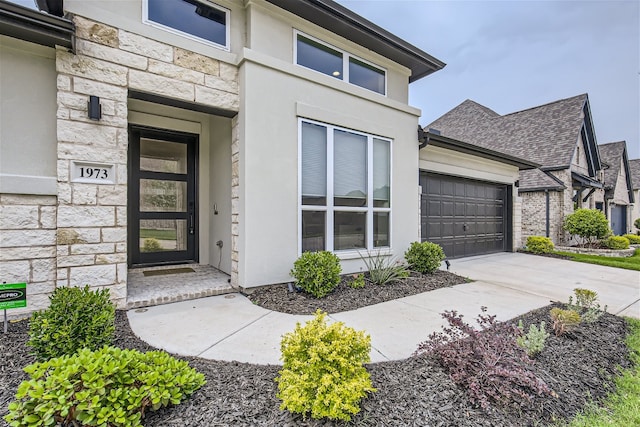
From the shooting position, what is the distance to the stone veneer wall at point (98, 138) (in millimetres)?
3451

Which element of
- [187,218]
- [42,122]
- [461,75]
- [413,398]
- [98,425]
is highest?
[461,75]

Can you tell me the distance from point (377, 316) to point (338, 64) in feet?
15.5

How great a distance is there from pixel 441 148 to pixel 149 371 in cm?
804

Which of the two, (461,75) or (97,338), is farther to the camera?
(461,75)

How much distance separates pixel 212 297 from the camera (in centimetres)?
439

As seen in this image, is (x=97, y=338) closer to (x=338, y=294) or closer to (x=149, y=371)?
(x=149, y=371)

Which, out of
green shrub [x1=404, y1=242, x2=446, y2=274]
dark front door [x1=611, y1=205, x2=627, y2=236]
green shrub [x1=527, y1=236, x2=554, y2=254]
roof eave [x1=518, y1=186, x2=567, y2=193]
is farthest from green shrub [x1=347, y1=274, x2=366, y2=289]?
dark front door [x1=611, y1=205, x2=627, y2=236]

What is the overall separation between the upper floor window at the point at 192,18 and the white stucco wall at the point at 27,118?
4.62 feet

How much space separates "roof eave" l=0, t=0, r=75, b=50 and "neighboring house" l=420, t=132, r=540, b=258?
6402 millimetres

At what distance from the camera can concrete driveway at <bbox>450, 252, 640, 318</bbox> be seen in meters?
4.97

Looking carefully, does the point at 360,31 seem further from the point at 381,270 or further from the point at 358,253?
the point at 381,270

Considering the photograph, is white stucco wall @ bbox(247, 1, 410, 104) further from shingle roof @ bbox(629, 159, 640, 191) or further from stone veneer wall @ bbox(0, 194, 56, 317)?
shingle roof @ bbox(629, 159, 640, 191)

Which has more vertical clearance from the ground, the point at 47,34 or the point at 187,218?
the point at 47,34

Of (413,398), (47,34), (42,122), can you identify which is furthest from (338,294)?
(47,34)
